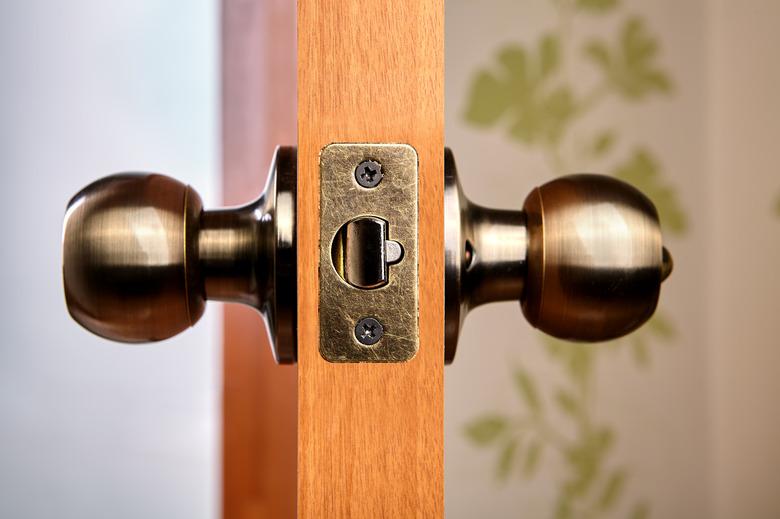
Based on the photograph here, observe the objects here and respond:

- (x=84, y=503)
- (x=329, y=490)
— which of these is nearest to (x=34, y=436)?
(x=84, y=503)

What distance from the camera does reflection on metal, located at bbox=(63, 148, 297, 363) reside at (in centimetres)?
23

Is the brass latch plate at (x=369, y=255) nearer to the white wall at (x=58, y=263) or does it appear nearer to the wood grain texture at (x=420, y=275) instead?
the wood grain texture at (x=420, y=275)

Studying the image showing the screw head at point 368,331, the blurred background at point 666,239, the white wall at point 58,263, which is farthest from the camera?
the blurred background at point 666,239

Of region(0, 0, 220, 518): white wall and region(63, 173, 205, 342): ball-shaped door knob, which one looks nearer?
region(63, 173, 205, 342): ball-shaped door knob

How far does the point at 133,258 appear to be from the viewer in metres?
0.23

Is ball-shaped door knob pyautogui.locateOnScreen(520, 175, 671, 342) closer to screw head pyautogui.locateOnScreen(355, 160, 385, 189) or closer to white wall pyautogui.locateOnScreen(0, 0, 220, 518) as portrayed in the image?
screw head pyautogui.locateOnScreen(355, 160, 385, 189)

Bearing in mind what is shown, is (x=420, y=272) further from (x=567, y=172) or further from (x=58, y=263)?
(x=567, y=172)

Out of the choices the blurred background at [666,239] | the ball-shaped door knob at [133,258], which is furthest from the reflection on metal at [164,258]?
the blurred background at [666,239]

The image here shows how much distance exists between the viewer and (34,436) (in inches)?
26.7

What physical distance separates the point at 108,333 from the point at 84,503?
1.92ft

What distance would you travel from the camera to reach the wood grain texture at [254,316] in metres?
0.69

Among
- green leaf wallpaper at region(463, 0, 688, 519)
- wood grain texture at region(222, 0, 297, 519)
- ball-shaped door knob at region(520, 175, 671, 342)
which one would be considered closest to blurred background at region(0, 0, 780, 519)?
green leaf wallpaper at region(463, 0, 688, 519)

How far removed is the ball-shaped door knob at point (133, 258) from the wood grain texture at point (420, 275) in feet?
0.23

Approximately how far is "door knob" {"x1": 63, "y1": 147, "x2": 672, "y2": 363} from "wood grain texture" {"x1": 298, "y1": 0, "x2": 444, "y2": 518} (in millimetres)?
29
